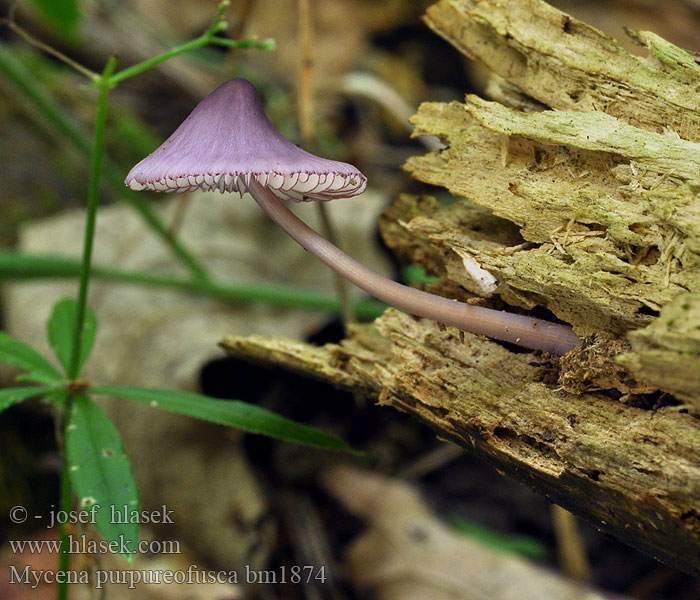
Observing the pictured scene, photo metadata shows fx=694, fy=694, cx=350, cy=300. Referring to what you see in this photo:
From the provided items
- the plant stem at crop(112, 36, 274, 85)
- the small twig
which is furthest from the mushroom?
the small twig

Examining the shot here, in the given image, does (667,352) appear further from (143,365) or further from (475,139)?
(143,365)

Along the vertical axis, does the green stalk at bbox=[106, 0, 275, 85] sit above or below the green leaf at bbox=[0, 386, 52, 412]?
above

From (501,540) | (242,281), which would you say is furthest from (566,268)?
(242,281)

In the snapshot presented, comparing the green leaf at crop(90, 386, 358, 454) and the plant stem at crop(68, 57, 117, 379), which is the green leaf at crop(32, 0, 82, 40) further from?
the green leaf at crop(90, 386, 358, 454)

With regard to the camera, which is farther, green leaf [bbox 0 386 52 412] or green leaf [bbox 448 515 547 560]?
green leaf [bbox 448 515 547 560]

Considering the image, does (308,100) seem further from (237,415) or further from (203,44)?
(237,415)

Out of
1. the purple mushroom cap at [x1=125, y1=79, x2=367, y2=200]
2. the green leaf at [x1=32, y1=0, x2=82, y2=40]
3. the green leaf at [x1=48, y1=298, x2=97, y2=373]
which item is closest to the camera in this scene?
the purple mushroom cap at [x1=125, y1=79, x2=367, y2=200]

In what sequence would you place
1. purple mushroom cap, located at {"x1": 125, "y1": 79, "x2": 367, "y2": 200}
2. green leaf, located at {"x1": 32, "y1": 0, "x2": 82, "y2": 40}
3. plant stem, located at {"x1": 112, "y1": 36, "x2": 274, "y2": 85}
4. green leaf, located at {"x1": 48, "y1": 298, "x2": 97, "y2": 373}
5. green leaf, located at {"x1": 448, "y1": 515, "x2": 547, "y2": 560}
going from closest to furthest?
purple mushroom cap, located at {"x1": 125, "y1": 79, "x2": 367, "y2": 200} → plant stem, located at {"x1": 112, "y1": 36, "x2": 274, "y2": 85} → green leaf, located at {"x1": 48, "y1": 298, "x2": 97, "y2": 373} → green leaf, located at {"x1": 448, "y1": 515, "x2": 547, "y2": 560} → green leaf, located at {"x1": 32, "y1": 0, "x2": 82, "y2": 40}

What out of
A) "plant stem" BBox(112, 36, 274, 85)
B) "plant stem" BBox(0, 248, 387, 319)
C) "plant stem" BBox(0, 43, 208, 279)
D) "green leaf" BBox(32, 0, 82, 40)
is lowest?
"plant stem" BBox(112, 36, 274, 85)
